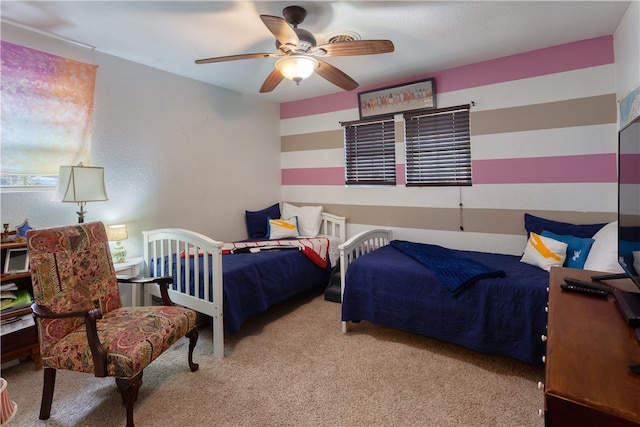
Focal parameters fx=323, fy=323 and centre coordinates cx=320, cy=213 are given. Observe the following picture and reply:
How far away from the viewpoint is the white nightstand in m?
2.63

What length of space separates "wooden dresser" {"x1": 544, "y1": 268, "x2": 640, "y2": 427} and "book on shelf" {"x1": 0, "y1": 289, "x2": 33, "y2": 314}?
285 cm

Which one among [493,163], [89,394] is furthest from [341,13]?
[89,394]

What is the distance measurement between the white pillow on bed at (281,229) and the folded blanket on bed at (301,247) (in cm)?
24

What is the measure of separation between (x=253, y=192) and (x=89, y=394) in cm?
261

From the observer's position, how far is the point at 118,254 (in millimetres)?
2648

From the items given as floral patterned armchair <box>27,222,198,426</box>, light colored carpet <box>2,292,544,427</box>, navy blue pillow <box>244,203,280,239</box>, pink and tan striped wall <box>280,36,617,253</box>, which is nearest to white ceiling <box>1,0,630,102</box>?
pink and tan striped wall <box>280,36,617,253</box>

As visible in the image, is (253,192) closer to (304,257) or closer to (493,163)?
(304,257)

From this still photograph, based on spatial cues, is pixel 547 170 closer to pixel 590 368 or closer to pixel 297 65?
pixel 297 65

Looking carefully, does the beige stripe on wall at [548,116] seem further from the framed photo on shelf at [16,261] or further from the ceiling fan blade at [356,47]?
the framed photo on shelf at [16,261]

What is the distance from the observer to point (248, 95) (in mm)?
3990

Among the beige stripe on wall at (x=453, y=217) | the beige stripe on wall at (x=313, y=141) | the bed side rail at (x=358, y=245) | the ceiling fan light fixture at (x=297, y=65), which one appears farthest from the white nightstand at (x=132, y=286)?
the beige stripe on wall at (x=313, y=141)

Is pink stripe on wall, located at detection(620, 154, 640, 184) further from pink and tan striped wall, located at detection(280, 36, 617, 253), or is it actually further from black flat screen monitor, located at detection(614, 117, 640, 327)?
pink and tan striped wall, located at detection(280, 36, 617, 253)

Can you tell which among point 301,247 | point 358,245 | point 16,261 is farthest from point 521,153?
point 16,261

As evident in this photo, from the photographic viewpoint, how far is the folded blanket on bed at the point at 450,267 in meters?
2.19
